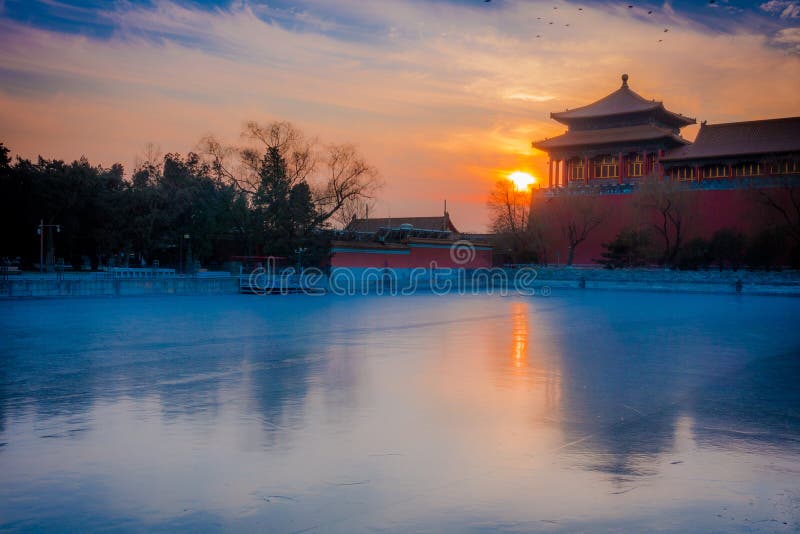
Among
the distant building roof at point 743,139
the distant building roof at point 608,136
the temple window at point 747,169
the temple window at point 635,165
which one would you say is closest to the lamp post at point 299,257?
the distant building roof at point 608,136

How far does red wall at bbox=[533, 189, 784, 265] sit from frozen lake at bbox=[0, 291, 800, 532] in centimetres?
2699

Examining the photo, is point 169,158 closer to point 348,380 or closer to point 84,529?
point 348,380

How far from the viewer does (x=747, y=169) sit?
40.0m

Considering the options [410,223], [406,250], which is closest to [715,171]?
[406,250]

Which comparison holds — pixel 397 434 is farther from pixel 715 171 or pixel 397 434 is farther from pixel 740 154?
pixel 715 171

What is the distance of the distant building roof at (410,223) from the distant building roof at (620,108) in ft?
35.2

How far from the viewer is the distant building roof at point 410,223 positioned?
5178cm

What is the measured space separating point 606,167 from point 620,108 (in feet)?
11.9

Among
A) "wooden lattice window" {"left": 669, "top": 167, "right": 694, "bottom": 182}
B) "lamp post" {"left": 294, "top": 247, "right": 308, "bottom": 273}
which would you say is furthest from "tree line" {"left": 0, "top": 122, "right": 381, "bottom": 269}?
"wooden lattice window" {"left": 669, "top": 167, "right": 694, "bottom": 182}

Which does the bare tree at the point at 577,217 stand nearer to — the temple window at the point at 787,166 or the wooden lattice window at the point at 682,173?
the wooden lattice window at the point at 682,173

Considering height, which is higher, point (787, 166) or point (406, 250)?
point (787, 166)

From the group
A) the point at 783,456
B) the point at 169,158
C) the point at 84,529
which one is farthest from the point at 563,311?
the point at 169,158

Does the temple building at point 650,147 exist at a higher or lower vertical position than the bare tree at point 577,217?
higher

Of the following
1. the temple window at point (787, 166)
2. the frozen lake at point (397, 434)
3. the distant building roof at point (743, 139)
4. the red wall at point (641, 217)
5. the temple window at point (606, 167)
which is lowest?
the frozen lake at point (397, 434)
